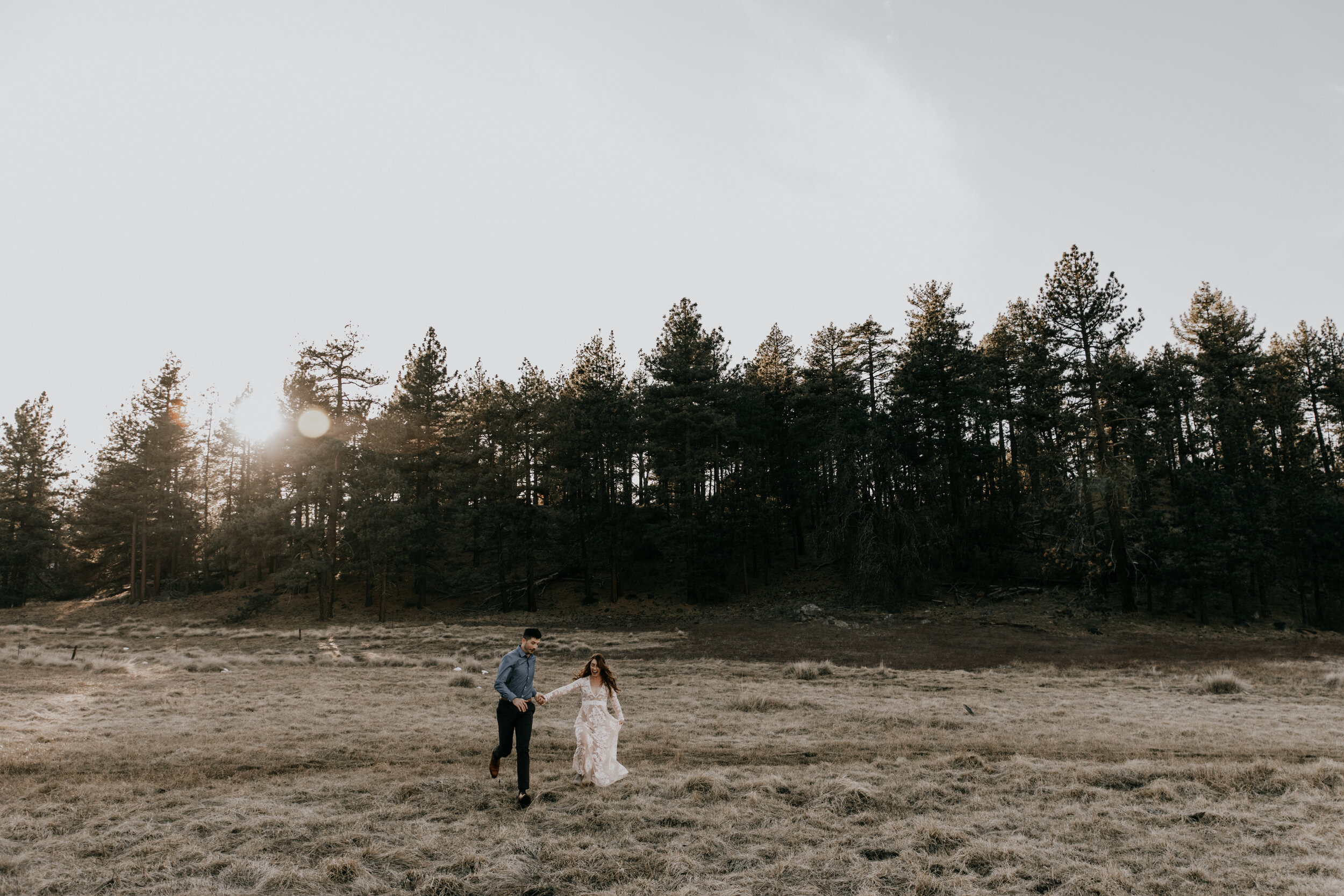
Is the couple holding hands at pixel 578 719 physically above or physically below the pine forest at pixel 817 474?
below

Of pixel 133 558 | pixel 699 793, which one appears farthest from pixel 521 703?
pixel 133 558

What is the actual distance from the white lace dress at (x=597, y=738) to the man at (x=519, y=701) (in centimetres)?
54

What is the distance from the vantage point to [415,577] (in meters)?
39.4

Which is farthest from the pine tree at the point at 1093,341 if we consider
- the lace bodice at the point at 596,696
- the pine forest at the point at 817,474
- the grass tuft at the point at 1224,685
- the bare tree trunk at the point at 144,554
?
the bare tree trunk at the point at 144,554

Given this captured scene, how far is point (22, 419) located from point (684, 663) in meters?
57.5

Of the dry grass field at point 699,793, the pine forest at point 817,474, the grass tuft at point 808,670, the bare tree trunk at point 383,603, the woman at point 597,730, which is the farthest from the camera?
the bare tree trunk at point 383,603

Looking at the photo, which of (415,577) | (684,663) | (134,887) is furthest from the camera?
(415,577)

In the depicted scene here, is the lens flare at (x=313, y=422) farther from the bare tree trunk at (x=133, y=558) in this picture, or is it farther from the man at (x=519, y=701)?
the man at (x=519, y=701)

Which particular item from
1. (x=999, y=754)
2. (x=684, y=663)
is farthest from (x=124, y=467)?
(x=999, y=754)

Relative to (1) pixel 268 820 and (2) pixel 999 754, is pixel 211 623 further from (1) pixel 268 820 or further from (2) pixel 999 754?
(2) pixel 999 754

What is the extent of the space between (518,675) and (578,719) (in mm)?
993

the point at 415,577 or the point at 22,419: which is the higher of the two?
the point at 22,419

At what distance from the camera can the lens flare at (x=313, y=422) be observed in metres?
36.3

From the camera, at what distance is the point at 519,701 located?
7.41 m
